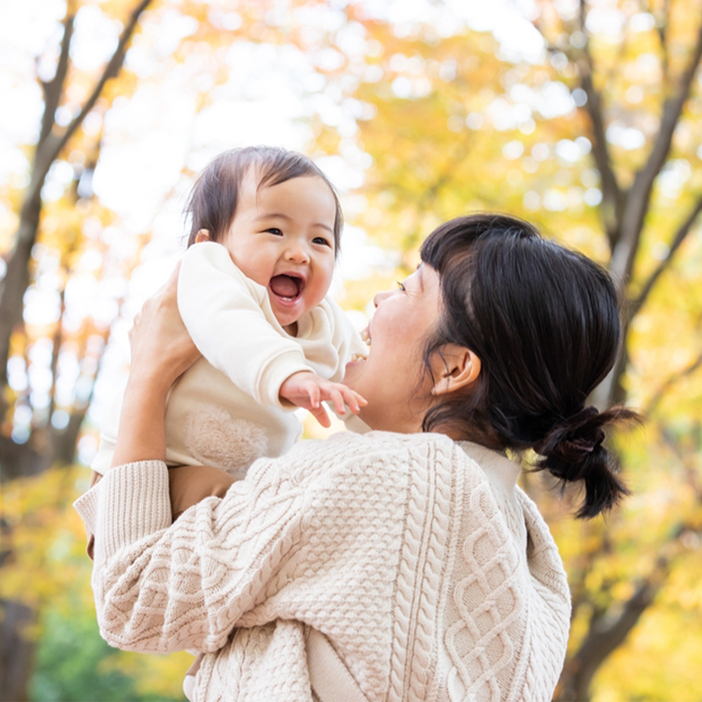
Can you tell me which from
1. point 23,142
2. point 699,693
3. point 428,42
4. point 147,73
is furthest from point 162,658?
point 699,693

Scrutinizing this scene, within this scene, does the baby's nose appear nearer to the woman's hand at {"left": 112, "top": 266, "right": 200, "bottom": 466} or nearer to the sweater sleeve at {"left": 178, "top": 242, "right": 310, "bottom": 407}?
the sweater sleeve at {"left": 178, "top": 242, "right": 310, "bottom": 407}

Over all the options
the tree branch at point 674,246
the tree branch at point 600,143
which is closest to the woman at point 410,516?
the tree branch at point 674,246

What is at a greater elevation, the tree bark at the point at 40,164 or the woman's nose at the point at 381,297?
the woman's nose at the point at 381,297

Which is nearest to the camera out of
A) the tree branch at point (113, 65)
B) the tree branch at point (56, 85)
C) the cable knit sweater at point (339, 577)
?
the cable knit sweater at point (339, 577)

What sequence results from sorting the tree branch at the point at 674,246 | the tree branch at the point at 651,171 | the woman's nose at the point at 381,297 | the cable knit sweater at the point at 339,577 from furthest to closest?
the tree branch at the point at 674,246 < the tree branch at the point at 651,171 < the woman's nose at the point at 381,297 < the cable knit sweater at the point at 339,577

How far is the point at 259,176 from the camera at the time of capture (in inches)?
A: 65.2

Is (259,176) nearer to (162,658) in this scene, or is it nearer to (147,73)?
(147,73)

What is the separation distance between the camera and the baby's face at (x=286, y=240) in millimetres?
1622

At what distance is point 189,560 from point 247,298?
19.2 inches

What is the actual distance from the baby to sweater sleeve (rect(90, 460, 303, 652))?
7.1 inches

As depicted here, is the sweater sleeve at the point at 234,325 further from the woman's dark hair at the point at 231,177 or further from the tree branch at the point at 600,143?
the tree branch at the point at 600,143

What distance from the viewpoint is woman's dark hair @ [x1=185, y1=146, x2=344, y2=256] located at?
167 cm

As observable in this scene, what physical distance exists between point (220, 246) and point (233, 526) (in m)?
0.63

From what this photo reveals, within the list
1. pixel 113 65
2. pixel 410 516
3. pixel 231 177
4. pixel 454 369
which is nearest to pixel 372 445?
pixel 410 516
